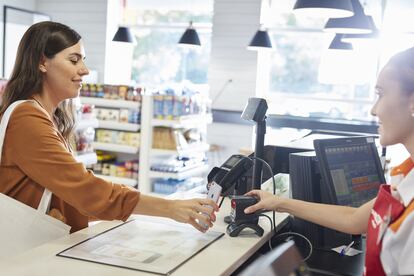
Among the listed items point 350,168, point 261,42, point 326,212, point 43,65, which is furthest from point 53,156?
point 261,42

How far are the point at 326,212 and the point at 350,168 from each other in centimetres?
31

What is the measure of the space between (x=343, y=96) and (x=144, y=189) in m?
4.22

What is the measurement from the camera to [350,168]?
A: 2107 mm

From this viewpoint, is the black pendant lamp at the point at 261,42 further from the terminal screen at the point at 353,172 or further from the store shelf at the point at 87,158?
the terminal screen at the point at 353,172

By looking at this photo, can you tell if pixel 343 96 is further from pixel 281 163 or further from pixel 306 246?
pixel 306 246

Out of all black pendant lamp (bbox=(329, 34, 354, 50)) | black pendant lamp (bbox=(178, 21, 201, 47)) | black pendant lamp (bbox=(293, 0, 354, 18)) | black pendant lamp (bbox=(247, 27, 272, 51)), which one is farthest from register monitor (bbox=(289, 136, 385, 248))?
black pendant lamp (bbox=(178, 21, 201, 47))

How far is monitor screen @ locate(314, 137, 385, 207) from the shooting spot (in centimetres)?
201

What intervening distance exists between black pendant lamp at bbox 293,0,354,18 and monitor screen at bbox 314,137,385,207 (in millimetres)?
1149

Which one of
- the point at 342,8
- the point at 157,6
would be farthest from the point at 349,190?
the point at 157,6

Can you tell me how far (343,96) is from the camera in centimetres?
870

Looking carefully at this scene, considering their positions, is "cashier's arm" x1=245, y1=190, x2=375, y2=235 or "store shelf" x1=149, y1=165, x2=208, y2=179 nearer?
"cashier's arm" x1=245, y1=190, x2=375, y2=235

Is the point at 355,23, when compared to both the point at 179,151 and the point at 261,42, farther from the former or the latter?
the point at 261,42

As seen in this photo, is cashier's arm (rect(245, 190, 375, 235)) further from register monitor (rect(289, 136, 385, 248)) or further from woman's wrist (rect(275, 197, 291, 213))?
register monitor (rect(289, 136, 385, 248))

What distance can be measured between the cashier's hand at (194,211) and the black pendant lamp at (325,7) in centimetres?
172
